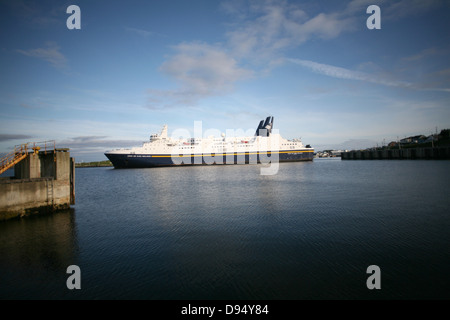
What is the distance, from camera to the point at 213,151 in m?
73.1

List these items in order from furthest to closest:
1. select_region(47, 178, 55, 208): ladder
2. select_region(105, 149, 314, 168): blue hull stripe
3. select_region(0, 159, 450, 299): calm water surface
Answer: select_region(105, 149, 314, 168): blue hull stripe < select_region(47, 178, 55, 208): ladder < select_region(0, 159, 450, 299): calm water surface

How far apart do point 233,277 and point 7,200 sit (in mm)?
12765

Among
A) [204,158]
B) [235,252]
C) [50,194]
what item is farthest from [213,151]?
[235,252]

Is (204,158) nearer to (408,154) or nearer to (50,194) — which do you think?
(50,194)

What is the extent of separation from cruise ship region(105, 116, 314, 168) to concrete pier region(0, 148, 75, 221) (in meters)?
49.5

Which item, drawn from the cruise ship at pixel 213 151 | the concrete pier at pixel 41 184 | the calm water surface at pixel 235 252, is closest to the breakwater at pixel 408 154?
the cruise ship at pixel 213 151

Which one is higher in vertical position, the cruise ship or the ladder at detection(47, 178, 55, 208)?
the cruise ship

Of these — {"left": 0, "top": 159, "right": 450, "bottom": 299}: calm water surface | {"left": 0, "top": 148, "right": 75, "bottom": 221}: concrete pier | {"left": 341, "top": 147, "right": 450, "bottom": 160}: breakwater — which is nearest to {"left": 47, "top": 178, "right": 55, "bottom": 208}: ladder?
{"left": 0, "top": 148, "right": 75, "bottom": 221}: concrete pier

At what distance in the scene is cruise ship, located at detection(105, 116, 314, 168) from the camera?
6353 centimetres

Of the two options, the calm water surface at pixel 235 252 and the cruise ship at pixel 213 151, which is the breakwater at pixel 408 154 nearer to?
the cruise ship at pixel 213 151

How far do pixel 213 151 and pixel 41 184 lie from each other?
198 ft

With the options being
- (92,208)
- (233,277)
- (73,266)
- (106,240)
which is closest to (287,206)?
(233,277)

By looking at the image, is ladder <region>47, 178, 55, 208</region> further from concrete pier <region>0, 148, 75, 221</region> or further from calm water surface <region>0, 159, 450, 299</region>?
calm water surface <region>0, 159, 450, 299</region>

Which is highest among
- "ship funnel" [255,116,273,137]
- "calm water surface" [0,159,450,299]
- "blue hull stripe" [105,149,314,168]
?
"ship funnel" [255,116,273,137]
